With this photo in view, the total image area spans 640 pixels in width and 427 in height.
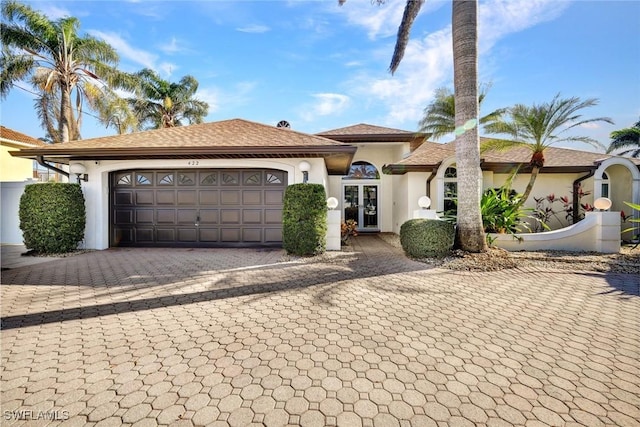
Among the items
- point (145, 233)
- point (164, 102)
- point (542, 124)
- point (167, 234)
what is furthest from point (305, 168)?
point (164, 102)

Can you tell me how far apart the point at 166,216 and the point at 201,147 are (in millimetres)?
3151

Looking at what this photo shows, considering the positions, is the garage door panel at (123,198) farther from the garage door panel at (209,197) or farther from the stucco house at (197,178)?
the garage door panel at (209,197)

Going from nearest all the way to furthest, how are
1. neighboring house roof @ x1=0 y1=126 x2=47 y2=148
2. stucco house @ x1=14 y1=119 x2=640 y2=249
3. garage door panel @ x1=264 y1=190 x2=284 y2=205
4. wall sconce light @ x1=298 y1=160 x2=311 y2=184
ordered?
1. stucco house @ x1=14 y1=119 x2=640 y2=249
2. wall sconce light @ x1=298 y1=160 x2=311 y2=184
3. garage door panel @ x1=264 y1=190 x2=284 y2=205
4. neighboring house roof @ x1=0 y1=126 x2=47 y2=148

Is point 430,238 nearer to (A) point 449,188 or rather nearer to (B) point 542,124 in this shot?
(A) point 449,188

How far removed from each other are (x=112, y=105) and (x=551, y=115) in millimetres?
22973

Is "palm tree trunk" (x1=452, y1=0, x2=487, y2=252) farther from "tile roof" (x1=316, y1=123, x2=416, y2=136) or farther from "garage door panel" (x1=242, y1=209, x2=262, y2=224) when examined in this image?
"garage door panel" (x1=242, y1=209, x2=262, y2=224)

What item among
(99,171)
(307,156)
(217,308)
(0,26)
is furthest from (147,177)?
(0,26)

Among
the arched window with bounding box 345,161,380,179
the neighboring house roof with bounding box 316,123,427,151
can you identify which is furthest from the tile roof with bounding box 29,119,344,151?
the arched window with bounding box 345,161,380,179

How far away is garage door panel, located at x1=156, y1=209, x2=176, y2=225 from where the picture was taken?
9852 millimetres

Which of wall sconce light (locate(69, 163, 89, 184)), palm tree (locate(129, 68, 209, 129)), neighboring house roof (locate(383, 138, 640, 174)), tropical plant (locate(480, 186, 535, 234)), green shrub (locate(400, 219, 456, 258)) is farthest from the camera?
palm tree (locate(129, 68, 209, 129))

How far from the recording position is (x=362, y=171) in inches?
627

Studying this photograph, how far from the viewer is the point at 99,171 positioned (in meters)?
9.63

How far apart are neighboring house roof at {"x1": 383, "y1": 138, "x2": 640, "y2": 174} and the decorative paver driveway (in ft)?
23.1

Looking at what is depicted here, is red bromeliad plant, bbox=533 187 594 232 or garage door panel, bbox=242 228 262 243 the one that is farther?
red bromeliad plant, bbox=533 187 594 232
